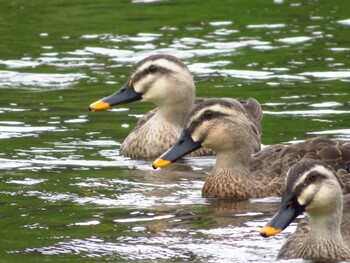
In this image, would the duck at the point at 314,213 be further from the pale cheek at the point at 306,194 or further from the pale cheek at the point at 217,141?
the pale cheek at the point at 217,141

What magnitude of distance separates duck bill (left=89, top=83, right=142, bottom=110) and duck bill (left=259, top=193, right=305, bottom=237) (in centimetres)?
583

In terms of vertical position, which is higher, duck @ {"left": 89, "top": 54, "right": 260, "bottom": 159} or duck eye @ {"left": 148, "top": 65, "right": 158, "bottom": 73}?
duck eye @ {"left": 148, "top": 65, "right": 158, "bottom": 73}

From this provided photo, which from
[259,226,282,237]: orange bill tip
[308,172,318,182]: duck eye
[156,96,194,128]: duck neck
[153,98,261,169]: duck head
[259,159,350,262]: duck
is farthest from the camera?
[156,96,194,128]: duck neck

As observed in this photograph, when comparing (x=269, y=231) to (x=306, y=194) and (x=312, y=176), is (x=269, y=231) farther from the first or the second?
(x=312, y=176)

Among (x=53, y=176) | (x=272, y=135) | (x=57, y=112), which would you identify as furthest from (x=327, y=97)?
(x=53, y=176)

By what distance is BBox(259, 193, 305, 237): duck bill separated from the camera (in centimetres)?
1286

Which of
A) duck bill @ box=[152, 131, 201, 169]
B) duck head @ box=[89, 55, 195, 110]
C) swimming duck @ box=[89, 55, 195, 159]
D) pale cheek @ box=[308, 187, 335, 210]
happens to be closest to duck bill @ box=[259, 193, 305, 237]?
pale cheek @ box=[308, 187, 335, 210]

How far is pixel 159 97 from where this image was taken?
62.7ft

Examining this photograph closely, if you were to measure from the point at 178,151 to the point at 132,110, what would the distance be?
4704 millimetres

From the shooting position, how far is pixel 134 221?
47.9 ft

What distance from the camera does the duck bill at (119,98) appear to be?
18.6 metres

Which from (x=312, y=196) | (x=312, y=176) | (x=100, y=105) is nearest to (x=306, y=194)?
(x=312, y=196)

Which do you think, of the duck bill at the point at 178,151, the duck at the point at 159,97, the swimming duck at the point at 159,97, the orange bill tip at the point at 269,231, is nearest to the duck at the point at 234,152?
the duck bill at the point at 178,151

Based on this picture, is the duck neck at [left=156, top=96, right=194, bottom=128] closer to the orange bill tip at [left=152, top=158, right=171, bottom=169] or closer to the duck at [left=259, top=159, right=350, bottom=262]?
the orange bill tip at [left=152, top=158, right=171, bottom=169]
